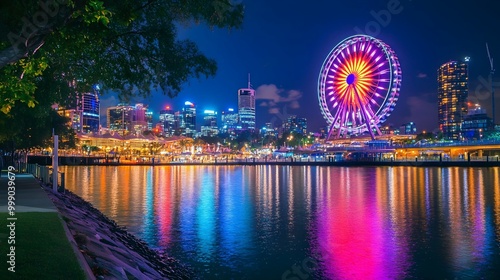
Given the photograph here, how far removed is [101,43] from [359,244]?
12474 mm

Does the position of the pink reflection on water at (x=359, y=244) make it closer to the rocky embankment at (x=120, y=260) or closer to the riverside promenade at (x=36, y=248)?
the rocky embankment at (x=120, y=260)

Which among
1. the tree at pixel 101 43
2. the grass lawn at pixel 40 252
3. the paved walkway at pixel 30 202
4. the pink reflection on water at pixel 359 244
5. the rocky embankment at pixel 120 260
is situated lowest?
the pink reflection on water at pixel 359 244

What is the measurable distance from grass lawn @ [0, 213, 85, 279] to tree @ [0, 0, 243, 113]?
279cm

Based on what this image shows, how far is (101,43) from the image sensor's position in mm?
9188

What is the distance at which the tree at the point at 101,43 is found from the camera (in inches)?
267

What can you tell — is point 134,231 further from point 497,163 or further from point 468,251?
point 497,163

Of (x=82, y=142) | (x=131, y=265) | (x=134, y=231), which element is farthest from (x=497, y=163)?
(x=82, y=142)

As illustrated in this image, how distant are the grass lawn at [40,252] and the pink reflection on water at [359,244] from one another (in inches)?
308

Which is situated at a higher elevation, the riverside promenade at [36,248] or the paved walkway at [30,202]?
the paved walkway at [30,202]

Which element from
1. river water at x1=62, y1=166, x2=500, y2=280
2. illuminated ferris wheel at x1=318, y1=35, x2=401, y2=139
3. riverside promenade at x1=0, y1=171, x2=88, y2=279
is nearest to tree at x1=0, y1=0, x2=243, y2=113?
riverside promenade at x1=0, y1=171, x2=88, y2=279

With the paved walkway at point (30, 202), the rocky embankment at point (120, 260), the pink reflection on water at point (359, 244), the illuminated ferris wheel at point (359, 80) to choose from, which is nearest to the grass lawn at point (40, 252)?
the rocky embankment at point (120, 260)

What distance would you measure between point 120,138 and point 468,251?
187 metres

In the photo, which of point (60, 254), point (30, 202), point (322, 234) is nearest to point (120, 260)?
point (60, 254)

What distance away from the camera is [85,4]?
708cm
